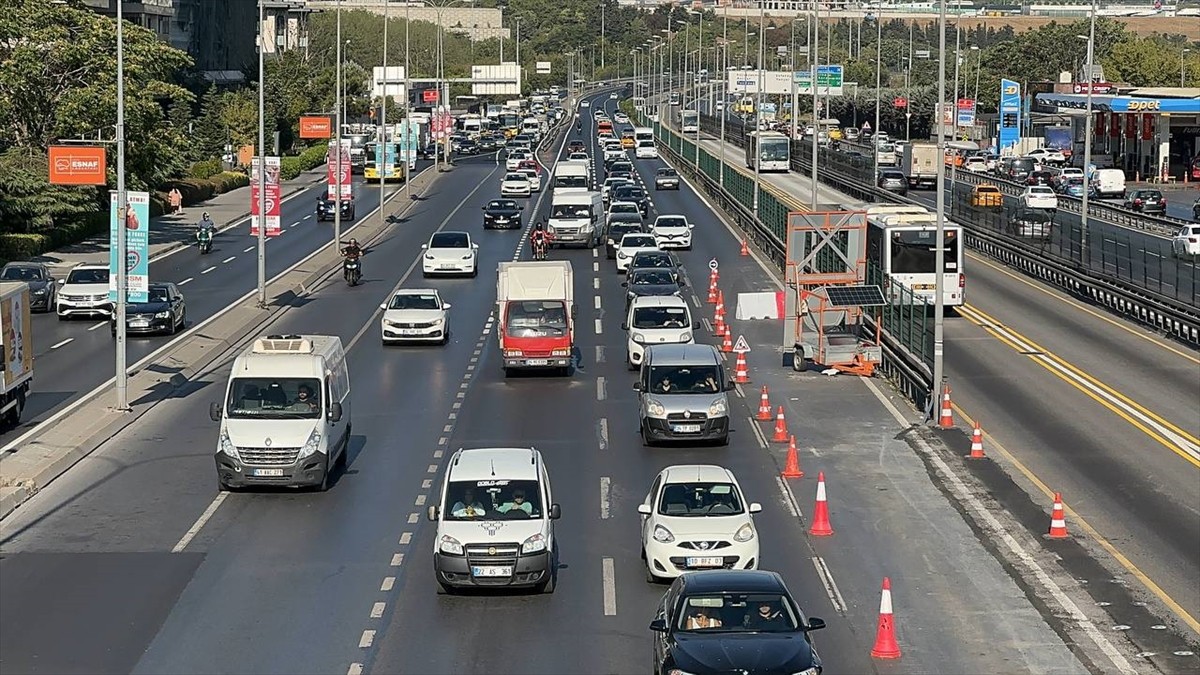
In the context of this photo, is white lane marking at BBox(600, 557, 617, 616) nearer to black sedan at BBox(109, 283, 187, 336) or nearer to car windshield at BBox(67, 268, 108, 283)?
black sedan at BBox(109, 283, 187, 336)

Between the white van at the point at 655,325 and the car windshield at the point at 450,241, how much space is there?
19591mm

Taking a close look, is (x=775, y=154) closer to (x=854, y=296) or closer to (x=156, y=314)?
(x=156, y=314)

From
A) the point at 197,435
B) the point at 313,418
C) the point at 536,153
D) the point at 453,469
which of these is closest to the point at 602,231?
the point at 197,435

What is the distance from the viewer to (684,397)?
3319 centimetres

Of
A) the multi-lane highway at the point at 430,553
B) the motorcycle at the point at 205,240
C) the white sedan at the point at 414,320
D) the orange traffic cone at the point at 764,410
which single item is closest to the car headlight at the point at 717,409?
the multi-lane highway at the point at 430,553

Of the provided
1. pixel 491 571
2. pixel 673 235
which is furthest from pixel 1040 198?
pixel 491 571

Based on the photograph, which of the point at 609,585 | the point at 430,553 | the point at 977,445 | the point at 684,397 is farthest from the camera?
the point at 684,397

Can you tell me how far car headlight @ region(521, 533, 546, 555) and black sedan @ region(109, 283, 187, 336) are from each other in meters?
27.4

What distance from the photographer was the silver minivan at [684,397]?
1292 inches

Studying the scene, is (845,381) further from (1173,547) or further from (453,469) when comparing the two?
(453,469)

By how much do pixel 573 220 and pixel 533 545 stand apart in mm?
49537

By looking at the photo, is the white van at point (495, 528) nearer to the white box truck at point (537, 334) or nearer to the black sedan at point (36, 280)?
the white box truck at point (537, 334)

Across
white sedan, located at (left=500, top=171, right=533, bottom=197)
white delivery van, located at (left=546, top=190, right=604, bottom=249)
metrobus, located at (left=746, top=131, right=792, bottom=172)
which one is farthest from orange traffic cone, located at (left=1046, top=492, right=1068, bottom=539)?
metrobus, located at (left=746, top=131, right=792, bottom=172)

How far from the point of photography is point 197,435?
113 ft
